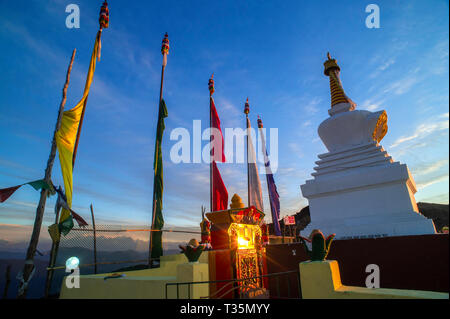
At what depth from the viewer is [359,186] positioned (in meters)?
10.8

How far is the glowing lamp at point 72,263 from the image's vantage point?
7.64 meters

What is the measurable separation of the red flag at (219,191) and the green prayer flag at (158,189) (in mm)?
3423

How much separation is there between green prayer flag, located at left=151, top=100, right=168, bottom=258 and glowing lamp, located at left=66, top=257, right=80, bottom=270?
3.34 metres

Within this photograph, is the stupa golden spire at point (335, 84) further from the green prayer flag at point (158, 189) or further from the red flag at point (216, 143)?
the green prayer flag at point (158, 189)

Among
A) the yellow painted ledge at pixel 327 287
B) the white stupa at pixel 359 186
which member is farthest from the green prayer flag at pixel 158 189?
the yellow painted ledge at pixel 327 287

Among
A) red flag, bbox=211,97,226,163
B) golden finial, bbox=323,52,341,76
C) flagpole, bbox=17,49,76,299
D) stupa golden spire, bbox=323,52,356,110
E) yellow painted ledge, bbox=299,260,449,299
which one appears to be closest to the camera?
yellow painted ledge, bbox=299,260,449,299

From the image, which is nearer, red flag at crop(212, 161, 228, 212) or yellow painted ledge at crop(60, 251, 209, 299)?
yellow painted ledge at crop(60, 251, 209, 299)

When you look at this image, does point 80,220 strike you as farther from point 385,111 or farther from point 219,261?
point 385,111

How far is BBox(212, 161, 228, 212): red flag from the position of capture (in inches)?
546

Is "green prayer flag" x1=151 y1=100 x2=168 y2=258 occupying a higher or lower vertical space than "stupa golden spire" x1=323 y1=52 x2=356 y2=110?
lower

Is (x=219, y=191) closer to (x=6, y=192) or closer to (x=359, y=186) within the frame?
(x=359, y=186)

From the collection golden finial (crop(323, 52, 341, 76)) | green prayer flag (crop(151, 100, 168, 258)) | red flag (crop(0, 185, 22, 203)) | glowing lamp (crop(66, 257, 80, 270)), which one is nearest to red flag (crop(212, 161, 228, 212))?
green prayer flag (crop(151, 100, 168, 258))

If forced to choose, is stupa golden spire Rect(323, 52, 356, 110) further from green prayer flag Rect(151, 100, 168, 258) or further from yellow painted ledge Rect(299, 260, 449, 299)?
yellow painted ledge Rect(299, 260, 449, 299)
